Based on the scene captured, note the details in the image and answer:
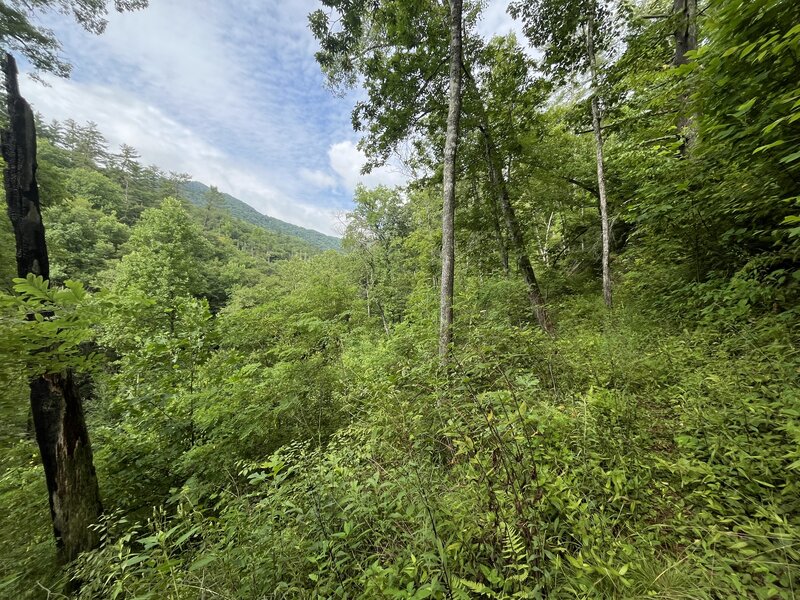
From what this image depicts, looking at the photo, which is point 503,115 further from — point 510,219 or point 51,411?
point 51,411

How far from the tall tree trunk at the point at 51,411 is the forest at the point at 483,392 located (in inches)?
0.9

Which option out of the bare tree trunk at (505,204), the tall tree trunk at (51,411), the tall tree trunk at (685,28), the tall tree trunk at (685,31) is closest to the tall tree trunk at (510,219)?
the bare tree trunk at (505,204)

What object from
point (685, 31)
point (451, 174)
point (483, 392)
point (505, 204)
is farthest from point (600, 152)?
point (483, 392)

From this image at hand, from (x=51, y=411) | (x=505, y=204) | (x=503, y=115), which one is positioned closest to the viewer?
(x=51, y=411)

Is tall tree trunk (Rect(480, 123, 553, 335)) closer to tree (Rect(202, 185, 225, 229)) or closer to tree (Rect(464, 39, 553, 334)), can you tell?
tree (Rect(464, 39, 553, 334))

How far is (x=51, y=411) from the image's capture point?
131 inches

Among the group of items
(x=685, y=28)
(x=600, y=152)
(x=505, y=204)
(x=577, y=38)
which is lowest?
(x=505, y=204)

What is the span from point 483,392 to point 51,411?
492cm

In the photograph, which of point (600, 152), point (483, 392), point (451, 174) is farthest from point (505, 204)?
point (483, 392)

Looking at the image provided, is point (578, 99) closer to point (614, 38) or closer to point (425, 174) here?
point (614, 38)

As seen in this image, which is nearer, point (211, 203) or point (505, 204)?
point (505, 204)

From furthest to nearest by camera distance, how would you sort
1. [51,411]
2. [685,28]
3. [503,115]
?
1. [503,115]
2. [685,28]
3. [51,411]

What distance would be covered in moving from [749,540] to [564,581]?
95cm

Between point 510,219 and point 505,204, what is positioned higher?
point 505,204
